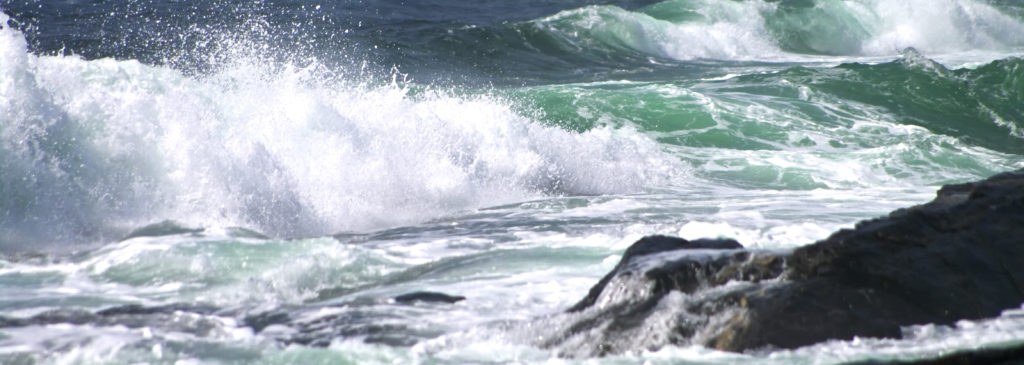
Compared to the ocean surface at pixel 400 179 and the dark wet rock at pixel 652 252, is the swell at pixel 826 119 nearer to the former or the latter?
the ocean surface at pixel 400 179

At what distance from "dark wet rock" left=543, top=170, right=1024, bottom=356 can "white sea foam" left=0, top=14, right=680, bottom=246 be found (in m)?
3.69

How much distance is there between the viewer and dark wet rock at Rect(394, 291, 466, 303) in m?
4.14

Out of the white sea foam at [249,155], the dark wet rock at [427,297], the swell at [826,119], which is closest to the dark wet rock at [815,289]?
the dark wet rock at [427,297]

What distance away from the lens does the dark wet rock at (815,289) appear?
3.06 m

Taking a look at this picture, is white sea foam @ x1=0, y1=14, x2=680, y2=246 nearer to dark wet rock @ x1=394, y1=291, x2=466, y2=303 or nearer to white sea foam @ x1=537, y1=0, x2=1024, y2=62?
dark wet rock @ x1=394, y1=291, x2=466, y2=303

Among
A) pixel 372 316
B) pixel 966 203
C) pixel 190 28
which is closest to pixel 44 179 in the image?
pixel 372 316

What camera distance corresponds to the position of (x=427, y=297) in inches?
164

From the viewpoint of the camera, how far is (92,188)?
655 cm

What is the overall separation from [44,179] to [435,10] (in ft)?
47.7

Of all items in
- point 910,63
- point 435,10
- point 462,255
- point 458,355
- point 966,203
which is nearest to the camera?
point 458,355

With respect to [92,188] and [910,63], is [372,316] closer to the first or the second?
[92,188]

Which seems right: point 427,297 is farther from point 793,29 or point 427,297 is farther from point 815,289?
point 793,29

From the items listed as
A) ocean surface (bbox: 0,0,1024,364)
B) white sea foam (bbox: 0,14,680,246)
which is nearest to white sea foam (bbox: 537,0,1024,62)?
ocean surface (bbox: 0,0,1024,364)

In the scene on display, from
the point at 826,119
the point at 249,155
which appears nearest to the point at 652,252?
the point at 249,155
